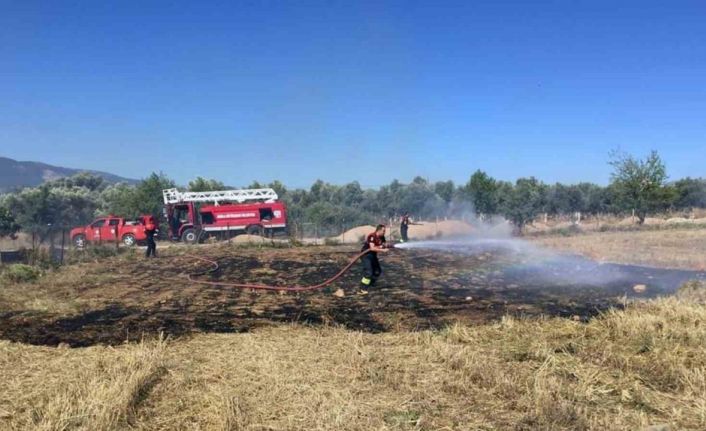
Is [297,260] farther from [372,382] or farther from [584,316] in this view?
[372,382]

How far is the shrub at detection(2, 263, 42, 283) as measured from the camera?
44.0 ft

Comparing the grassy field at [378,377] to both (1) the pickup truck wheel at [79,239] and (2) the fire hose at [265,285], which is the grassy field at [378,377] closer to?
(2) the fire hose at [265,285]

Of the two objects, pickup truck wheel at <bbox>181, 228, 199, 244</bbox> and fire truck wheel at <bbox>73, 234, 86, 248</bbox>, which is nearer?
fire truck wheel at <bbox>73, 234, 86, 248</bbox>

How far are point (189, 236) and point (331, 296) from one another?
18.3 m

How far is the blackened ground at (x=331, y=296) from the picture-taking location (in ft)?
28.5

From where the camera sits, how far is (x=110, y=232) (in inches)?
1022

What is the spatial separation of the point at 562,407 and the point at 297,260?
14223mm

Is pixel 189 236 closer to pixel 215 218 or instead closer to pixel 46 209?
pixel 215 218

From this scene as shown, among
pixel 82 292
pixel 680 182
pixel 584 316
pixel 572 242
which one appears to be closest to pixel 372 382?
pixel 584 316

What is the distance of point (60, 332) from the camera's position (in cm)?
820

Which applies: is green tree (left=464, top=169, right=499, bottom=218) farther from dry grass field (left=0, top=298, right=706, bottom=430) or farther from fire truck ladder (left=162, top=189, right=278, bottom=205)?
dry grass field (left=0, top=298, right=706, bottom=430)

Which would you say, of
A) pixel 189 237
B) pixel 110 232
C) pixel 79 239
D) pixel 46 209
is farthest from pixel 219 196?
pixel 46 209

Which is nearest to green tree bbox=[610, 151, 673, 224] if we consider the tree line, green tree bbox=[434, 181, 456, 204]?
the tree line

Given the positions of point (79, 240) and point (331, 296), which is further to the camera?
point (79, 240)
